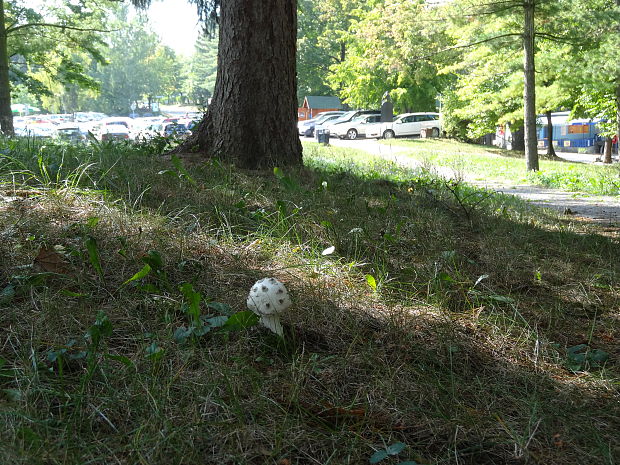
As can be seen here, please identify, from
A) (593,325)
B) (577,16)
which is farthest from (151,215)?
(577,16)

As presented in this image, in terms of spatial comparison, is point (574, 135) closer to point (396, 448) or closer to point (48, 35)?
point (48, 35)

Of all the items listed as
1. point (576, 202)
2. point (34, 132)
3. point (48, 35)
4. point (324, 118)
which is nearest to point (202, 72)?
point (324, 118)

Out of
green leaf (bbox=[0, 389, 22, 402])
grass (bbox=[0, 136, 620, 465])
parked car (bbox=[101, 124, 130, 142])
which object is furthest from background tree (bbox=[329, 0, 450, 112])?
green leaf (bbox=[0, 389, 22, 402])

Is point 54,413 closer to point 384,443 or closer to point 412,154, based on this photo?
point 384,443

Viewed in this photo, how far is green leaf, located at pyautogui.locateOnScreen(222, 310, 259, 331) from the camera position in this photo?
253cm

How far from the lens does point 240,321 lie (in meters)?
2.54

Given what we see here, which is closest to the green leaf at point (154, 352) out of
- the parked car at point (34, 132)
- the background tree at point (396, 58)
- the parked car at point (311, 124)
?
the parked car at point (34, 132)

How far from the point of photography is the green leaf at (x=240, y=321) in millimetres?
2527

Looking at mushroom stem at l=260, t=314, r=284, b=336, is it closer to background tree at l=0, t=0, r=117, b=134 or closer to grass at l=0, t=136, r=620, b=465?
grass at l=0, t=136, r=620, b=465

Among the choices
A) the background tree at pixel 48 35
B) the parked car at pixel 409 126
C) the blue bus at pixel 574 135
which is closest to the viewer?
the background tree at pixel 48 35

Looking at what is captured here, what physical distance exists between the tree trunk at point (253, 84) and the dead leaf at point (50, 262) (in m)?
3.32

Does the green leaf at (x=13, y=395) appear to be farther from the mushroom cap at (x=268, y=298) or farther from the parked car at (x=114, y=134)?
the parked car at (x=114, y=134)

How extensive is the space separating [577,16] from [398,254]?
13.2m

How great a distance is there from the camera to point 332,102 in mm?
60000
